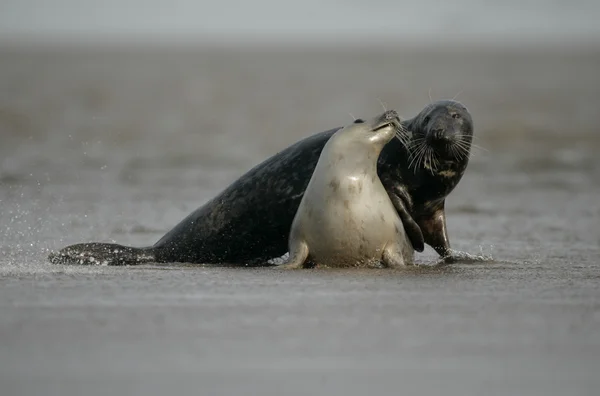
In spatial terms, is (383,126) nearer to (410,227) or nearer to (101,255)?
(410,227)

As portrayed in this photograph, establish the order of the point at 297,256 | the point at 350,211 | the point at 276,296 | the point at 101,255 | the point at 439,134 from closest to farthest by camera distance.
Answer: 1. the point at 276,296
2. the point at 350,211
3. the point at 297,256
4. the point at 439,134
5. the point at 101,255

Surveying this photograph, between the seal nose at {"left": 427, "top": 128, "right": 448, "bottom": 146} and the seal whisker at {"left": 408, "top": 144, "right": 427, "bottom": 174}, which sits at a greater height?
the seal nose at {"left": 427, "top": 128, "right": 448, "bottom": 146}

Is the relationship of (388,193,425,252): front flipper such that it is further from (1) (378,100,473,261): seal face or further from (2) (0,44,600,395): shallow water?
(2) (0,44,600,395): shallow water

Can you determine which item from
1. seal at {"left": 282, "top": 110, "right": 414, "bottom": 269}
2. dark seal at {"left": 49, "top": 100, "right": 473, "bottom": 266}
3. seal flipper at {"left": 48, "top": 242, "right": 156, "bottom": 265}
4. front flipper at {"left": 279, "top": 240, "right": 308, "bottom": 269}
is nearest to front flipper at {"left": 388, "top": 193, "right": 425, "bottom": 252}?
dark seal at {"left": 49, "top": 100, "right": 473, "bottom": 266}

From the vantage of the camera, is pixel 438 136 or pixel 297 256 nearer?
pixel 297 256

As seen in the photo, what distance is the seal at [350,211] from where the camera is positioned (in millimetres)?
9156

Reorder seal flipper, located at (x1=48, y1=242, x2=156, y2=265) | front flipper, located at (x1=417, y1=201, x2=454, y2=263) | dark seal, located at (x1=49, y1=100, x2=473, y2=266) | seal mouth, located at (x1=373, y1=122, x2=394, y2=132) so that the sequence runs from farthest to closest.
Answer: front flipper, located at (x1=417, y1=201, x2=454, y2=263), dark seal, located at (x1=49, y1=100, x2=473, y2=266), seal flipper, located at (x1=48, y1=242, x2=156, y2=265), seal mouth, located at (x1=373, y1=122, x2=394, y2=132)

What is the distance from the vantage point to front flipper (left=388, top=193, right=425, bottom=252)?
382 inches

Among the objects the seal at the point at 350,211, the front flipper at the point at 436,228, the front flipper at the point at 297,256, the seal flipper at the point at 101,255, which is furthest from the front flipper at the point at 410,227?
the seal flipper at the point at 101,255

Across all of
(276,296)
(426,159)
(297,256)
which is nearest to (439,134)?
(426,159)

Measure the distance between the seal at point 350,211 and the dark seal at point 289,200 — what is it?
36 cm

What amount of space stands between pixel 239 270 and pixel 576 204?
6976mm

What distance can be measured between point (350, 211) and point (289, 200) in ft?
2.78

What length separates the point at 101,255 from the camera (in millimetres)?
9812
